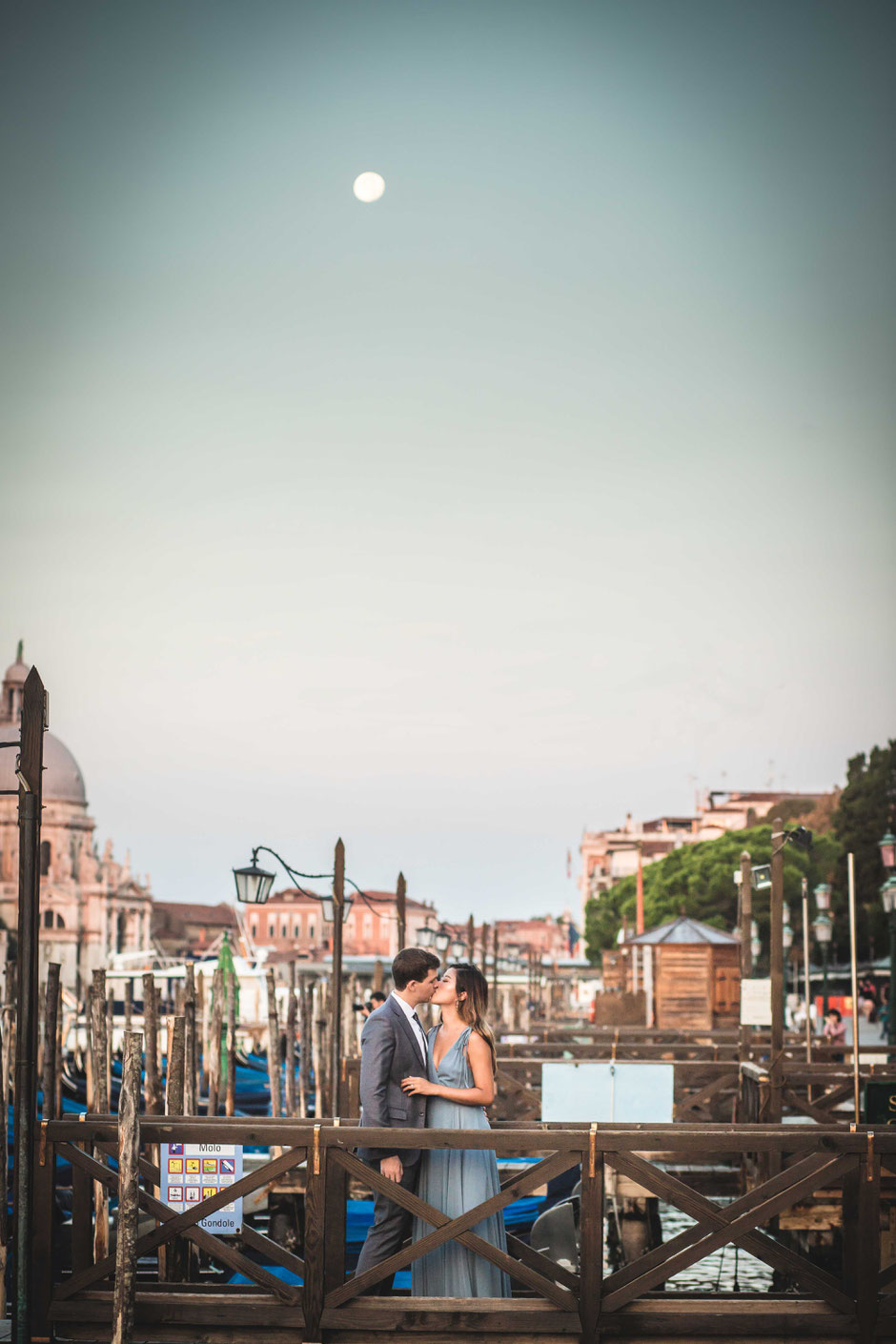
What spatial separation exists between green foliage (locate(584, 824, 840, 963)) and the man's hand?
189ft

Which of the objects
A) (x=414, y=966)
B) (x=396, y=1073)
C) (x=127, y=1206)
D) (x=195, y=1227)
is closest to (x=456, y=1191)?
(x=396, y=1073)

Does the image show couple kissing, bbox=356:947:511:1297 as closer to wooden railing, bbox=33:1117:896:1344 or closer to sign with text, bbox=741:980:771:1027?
wooden railing, bbox=33:1117:896:1344

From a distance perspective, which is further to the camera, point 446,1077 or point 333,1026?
point 333,1026

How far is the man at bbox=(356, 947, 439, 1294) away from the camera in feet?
23.9

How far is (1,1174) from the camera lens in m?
13.7

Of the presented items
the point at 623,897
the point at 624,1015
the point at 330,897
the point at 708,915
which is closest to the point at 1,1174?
the point at 330,897

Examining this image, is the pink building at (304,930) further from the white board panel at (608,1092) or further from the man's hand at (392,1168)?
the man's hand at (392,1168)

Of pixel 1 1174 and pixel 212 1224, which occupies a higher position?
pixel 212 1224

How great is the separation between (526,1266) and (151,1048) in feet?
40.0

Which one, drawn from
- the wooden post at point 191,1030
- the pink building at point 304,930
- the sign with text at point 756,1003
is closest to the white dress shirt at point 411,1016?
the sign with text at point 756,1003

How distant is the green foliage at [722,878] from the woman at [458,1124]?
57.2 m

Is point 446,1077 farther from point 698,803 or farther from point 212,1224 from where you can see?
point 698,803

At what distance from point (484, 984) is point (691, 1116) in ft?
38.0

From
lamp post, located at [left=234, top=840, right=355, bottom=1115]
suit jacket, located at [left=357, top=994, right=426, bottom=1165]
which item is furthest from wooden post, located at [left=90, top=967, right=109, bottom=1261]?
suit jacket, located at [left=357, top=994, right=426, bottom=1165]
